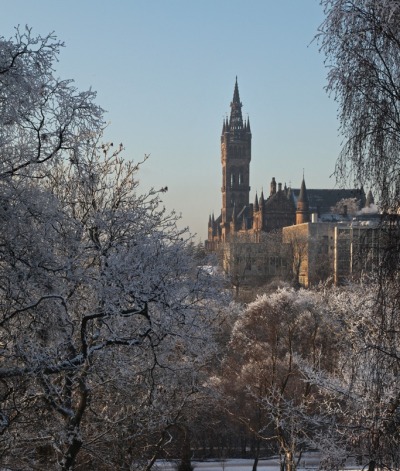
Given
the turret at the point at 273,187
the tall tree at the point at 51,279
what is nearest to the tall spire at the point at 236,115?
the turret at the point at 273,187

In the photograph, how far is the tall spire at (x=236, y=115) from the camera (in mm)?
130125

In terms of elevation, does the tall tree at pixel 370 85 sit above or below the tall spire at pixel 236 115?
below

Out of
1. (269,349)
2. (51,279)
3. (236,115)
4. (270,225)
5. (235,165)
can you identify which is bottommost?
(269,349)

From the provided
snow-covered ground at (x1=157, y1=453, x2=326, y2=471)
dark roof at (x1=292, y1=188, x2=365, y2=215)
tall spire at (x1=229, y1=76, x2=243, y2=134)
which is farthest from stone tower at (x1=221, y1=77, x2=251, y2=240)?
snow-covered ground at (x1=157, y1=453, x2=326, y2=471)

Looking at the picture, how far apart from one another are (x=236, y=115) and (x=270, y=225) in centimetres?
3039

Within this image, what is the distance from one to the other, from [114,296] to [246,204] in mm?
118184

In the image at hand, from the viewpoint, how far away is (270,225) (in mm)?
105875

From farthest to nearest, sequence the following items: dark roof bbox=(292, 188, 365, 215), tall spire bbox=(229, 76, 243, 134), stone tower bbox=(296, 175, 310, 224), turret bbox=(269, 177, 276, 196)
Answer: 1. tall spire bbox=(229, 76, 243, 134)
2. turret bbox=(269, 177, 276, 196)
3. dark roof bbox=(292, 188, 365, 215)
4. stone tower bbox=(296, 175, 310, 224)

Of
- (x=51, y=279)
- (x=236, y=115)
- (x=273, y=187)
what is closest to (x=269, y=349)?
(x=51, y=279)

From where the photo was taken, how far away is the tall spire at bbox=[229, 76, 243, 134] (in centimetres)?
13012

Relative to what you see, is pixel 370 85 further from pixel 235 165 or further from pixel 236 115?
pixel 236 115

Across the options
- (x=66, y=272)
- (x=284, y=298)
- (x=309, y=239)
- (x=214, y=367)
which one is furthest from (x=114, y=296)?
(x=309, y=239)

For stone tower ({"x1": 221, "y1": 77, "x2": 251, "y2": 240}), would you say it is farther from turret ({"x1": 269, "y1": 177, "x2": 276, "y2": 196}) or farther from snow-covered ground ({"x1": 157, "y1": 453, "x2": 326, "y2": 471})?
snow-covered ground ({"x1": 157, "y1": 453, "x2": 326, "y2": 471})

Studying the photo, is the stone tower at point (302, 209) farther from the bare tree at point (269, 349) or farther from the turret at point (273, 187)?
the bare tree at point (269, 349)
